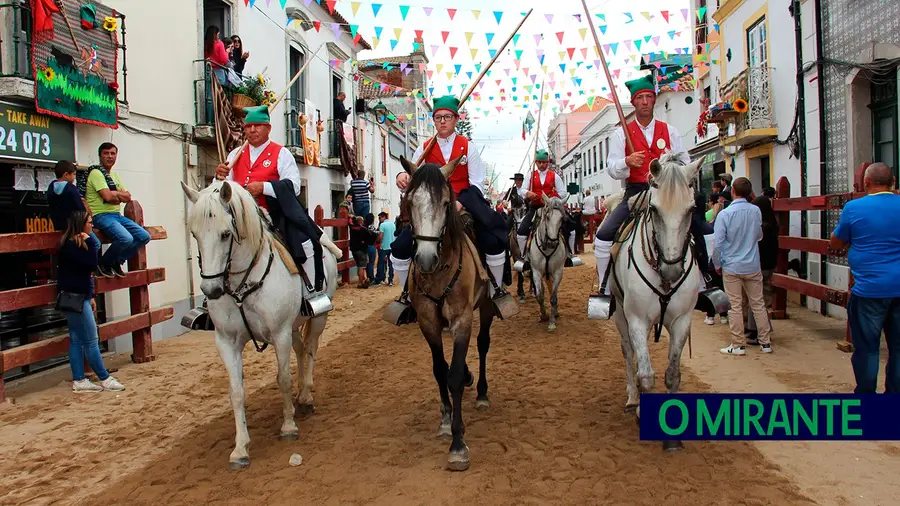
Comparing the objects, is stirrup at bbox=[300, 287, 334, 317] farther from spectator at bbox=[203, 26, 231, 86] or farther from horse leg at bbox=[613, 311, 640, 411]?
spectator at bbox=[203, 26, 231, 86]

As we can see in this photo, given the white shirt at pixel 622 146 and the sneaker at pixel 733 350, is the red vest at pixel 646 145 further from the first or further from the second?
the sneaker at pixel 733 350

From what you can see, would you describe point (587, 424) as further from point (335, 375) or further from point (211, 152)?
point (211, 152)

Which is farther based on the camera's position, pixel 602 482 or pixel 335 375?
pixel 335 375

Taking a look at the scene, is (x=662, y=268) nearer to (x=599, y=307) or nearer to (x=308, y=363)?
→ (x=599, y=307)

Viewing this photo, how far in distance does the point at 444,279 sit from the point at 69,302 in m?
4.24

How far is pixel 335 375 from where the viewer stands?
22.6 feet

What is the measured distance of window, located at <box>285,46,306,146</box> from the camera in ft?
51.4

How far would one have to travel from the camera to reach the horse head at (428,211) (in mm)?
3811

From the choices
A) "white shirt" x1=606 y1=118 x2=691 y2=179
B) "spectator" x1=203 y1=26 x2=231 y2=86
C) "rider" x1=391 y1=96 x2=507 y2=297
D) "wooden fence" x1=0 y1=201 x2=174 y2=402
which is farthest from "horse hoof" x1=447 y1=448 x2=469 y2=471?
"spectator" x1=203 y1=26 x2=231 y2=86

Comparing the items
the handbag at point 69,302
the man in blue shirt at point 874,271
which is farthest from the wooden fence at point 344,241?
the man in blue shirt at point 874,271

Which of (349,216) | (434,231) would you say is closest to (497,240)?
(434,231)

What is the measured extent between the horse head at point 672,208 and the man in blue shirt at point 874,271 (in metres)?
1.37

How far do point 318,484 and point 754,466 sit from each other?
2.86 meters

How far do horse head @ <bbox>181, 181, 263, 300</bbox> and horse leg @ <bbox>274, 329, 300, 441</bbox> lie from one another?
648 mm
